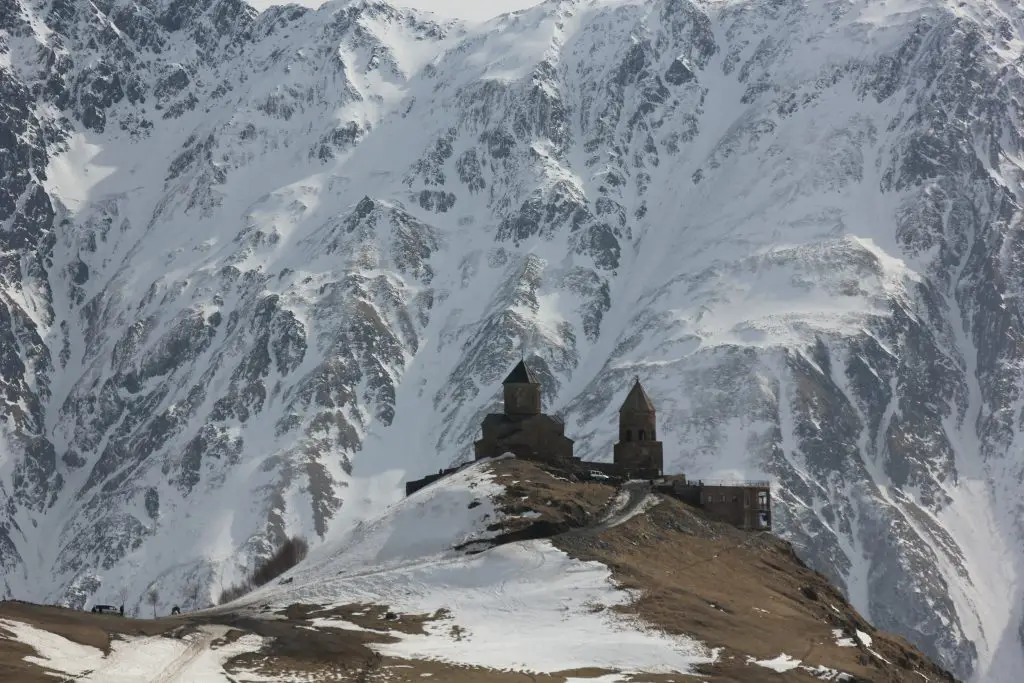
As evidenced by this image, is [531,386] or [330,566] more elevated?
[531,386]

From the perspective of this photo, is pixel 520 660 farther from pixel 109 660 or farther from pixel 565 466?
pixel 565 466

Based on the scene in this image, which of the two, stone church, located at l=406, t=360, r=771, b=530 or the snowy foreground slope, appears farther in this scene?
stone church, located at l=406, t=360, r=771, b=530

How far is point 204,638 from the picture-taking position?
285 feet

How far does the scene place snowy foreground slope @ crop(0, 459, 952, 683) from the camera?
82.3 m

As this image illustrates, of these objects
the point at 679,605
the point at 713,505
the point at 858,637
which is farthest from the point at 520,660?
the point at 713,505

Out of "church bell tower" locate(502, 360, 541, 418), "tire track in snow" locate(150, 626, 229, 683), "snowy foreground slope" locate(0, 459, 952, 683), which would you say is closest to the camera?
"tire track in snow" locate(150, 626, 229, 683)

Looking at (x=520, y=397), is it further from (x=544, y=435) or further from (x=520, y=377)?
(x=544, y=435)

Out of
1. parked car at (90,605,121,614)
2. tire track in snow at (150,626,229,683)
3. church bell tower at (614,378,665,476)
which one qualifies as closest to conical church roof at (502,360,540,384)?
church bell tower at (614,378,665,476)

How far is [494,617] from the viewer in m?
97.5

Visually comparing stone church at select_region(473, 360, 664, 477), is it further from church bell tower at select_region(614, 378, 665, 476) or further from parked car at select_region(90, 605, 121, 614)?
parked car at select_region(90, 605, 121, 614)

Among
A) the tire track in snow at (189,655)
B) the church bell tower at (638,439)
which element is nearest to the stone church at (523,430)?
the church bell tower at (638,439)

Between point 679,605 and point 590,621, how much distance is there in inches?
255

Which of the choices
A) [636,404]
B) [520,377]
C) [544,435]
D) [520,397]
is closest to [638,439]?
[636,404]

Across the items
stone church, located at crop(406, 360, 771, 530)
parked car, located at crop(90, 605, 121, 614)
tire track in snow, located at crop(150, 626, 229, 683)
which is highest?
stone church, located at crop(406, 360, 771, 530)
